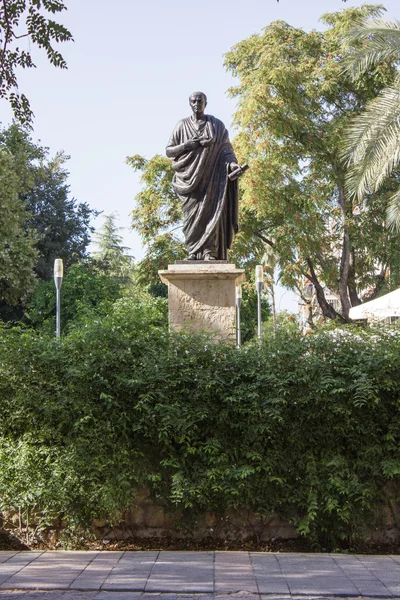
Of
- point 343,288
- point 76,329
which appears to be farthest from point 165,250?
point 76,329

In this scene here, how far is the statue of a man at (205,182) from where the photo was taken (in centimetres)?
971

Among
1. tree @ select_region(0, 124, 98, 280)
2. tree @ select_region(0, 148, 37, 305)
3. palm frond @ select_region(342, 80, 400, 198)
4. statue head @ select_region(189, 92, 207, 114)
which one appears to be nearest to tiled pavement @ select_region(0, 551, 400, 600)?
statue head @ select_region(189, 92, 207, 114)

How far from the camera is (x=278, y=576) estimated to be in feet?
20.1

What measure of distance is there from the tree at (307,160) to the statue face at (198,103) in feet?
52.1

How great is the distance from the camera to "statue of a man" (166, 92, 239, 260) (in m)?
9.71

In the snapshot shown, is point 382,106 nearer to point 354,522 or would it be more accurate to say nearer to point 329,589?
point 354,522

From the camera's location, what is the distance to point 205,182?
9.80 m

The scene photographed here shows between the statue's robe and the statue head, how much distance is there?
0.52ft

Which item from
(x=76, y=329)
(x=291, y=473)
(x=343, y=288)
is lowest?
(x=291, y=473)

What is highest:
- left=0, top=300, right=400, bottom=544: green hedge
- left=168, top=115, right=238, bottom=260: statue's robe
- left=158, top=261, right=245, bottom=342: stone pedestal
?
left=168, top=115, right=238, bottom=260: statue's robe

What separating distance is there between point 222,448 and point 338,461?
100 cm

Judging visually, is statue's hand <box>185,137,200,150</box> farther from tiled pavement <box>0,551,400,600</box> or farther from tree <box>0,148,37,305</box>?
tree <box>0,148,37,305</box>

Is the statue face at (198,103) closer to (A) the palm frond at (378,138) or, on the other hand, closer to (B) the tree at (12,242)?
(A) the palm frond at (378,138)

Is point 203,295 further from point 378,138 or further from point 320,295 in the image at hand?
point 320,295
